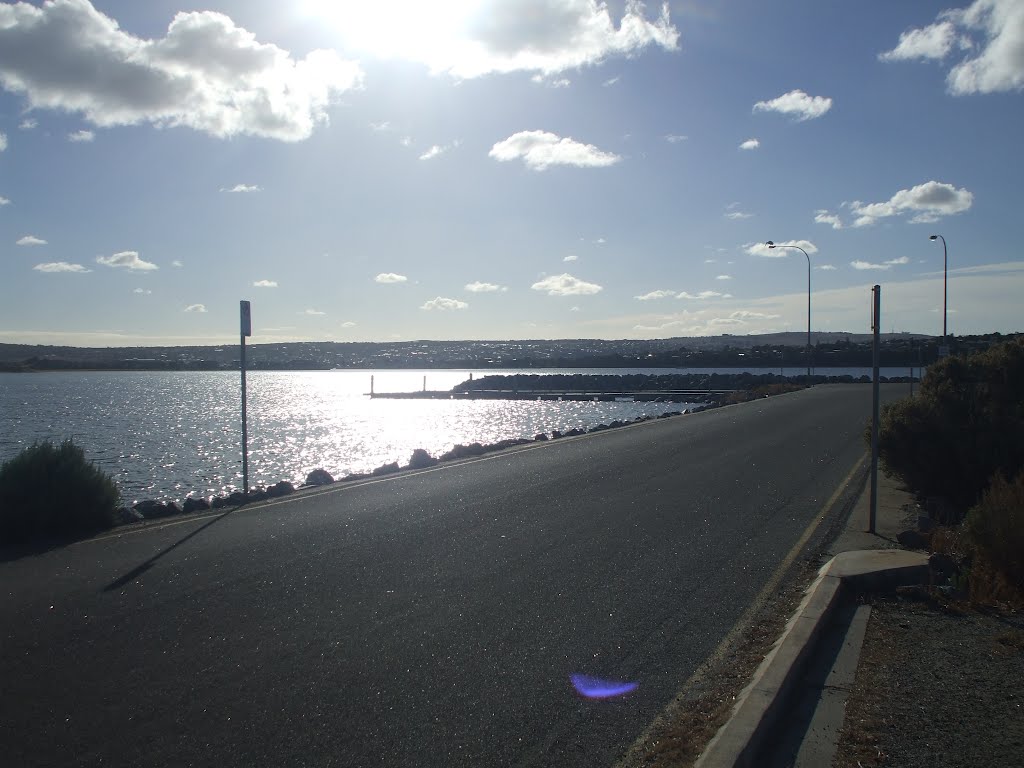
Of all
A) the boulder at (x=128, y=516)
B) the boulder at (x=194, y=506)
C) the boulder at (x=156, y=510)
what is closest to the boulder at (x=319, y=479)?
the boulder at (x=194, y=506)

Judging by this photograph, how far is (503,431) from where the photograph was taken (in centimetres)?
4591

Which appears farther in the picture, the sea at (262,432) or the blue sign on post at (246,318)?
the sea at (262,432)

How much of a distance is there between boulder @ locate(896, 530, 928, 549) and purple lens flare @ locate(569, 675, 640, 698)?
218 inches

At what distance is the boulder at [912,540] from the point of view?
32.0ft

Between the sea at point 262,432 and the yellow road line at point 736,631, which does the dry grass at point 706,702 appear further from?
the sea at point 262,432

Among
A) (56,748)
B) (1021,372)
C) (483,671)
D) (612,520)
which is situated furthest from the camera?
(1021,372)

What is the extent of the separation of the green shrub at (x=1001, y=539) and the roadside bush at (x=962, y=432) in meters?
4.66

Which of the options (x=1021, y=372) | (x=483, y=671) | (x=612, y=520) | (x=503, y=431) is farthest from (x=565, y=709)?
(x=503, y=431)

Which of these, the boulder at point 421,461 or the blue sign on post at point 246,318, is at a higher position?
the blue sign on post at point 246,318

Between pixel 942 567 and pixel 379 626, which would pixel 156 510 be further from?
pixel 942 567

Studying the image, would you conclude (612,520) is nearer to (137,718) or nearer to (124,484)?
(137,718)

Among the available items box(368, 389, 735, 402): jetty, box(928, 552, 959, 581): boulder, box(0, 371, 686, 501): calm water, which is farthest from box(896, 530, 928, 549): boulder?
box(368, 389, 735, 402): jetty

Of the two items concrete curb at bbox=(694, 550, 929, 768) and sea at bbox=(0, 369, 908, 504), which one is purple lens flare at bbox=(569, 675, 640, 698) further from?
sea at bbox=(0, 369, 908, 504)

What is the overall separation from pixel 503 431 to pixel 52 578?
125ft
